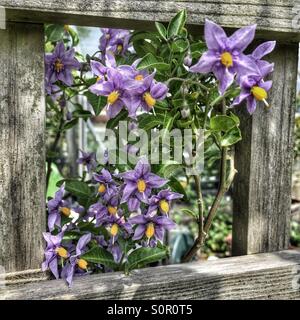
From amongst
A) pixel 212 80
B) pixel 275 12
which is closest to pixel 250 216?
pixel 212 80

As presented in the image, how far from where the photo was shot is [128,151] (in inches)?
42.3

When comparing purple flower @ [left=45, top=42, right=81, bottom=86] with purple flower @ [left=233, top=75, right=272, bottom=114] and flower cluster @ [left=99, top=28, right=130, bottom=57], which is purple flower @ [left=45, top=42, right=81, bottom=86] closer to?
flower cluster @ [left=99, top=28, right=130, bottom=57]

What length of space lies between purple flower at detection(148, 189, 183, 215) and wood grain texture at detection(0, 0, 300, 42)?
13.2 inches

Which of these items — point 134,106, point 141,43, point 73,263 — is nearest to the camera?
point 134,106

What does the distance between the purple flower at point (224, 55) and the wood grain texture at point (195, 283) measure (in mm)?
429

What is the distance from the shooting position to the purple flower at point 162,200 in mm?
929

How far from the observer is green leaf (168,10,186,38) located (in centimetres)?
86

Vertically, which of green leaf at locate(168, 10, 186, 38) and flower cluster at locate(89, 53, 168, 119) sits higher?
green leaf at locate(168, 10, 186, 38)

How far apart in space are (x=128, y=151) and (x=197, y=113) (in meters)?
0.20

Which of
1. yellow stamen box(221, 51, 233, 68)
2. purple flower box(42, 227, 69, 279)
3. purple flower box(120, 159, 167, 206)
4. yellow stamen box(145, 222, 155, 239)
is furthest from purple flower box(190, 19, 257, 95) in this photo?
purple flower box(42, 227, 69, 279)

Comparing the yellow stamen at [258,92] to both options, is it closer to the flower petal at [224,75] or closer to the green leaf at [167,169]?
the flower petal at [224,75]

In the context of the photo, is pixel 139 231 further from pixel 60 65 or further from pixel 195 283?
pixel 60 65

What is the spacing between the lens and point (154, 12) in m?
0.87

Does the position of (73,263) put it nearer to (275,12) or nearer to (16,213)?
(16,213)
